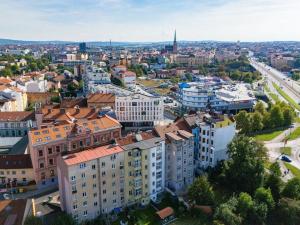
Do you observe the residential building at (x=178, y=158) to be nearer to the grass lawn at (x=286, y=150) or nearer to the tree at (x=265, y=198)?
the tree at (x=265, y=198)

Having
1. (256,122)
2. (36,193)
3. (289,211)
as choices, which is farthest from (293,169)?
(36,193)

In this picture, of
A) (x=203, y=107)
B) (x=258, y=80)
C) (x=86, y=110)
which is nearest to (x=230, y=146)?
(x=86, y=110)

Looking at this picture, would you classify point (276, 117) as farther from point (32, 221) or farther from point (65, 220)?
point (32, 221)

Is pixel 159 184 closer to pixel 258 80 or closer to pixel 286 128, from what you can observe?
pixel 286 128

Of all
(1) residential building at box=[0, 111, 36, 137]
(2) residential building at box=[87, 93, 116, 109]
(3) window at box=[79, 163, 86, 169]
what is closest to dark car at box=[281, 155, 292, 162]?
(3) window at box=[79, 163, 86, 169]

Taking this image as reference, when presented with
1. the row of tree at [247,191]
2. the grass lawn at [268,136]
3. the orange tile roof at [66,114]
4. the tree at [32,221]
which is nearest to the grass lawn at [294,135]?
the grass lawn at [268,136]
